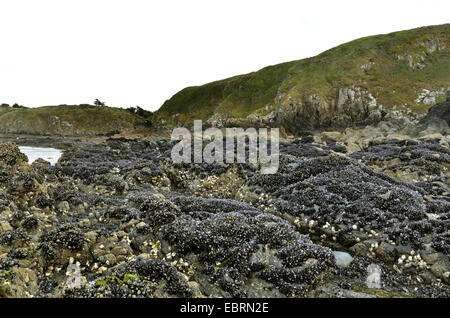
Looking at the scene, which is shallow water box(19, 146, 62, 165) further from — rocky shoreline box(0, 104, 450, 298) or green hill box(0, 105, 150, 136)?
green hill box(0, 105, 150, 136)

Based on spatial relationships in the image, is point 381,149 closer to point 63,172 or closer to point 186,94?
point 63,172

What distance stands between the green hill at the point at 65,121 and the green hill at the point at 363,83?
60.0m

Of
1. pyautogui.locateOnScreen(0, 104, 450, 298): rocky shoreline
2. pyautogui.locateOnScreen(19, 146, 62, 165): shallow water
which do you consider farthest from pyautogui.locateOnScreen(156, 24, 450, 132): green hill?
pyautogui.locateOnScreen(0, 104, 450, 298): rocky shoreline

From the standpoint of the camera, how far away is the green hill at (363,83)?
262ft

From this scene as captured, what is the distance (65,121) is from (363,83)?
127862mm

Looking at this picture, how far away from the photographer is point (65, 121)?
139m

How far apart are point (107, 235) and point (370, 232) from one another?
8.65 meters

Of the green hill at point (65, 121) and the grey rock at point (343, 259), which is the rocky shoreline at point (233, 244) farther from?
the green hill at point (65, 121)

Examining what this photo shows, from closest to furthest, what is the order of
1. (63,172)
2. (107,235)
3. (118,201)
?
(107,235)
(118,201)
(63,172)

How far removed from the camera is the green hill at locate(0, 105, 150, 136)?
133 m

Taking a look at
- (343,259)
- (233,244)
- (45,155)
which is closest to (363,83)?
(45,155)

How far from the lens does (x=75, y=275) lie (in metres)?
7.25
